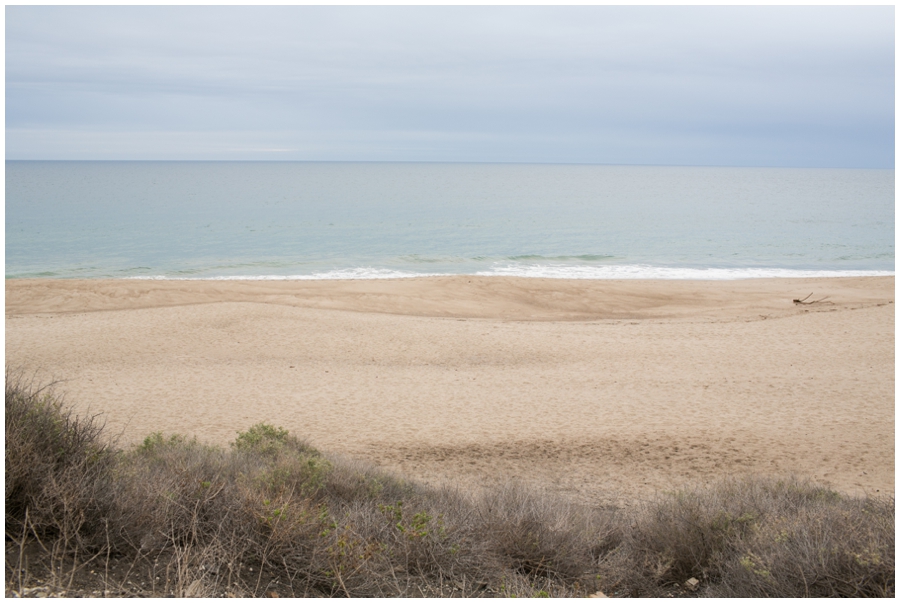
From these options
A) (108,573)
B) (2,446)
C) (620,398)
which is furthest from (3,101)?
(620,398)

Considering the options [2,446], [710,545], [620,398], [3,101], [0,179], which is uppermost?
[3,101]

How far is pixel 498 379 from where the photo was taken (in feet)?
46.0

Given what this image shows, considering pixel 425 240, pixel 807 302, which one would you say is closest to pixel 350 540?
pixel 807 302

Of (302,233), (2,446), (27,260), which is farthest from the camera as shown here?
(302,233)

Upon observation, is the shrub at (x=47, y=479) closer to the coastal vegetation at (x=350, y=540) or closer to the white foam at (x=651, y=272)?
the coastal vegetation at (x=350, y=540)

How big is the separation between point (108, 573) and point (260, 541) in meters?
0.95

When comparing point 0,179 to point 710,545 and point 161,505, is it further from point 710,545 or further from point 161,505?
point 710,545

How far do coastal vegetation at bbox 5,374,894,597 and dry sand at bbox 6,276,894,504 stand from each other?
2696 mm

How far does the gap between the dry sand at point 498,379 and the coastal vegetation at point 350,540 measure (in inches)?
106

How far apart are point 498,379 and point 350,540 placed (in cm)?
950

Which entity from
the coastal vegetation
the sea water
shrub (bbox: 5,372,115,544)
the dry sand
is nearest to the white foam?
the sea water

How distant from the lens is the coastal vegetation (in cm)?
419

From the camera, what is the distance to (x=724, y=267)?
36.3 meters

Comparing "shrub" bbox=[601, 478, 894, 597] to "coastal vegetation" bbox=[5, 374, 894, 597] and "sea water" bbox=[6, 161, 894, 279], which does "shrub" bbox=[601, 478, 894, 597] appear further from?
"sea water" bbox=[6, 161, 894, 279]
